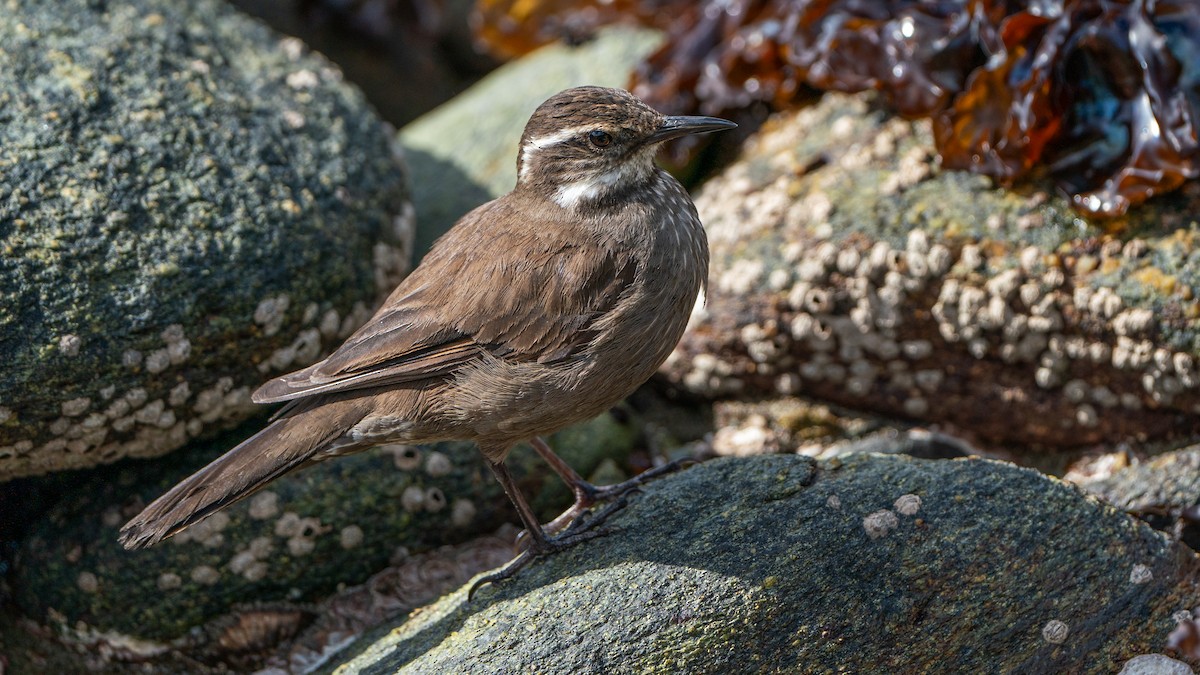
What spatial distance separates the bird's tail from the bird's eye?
152 cm

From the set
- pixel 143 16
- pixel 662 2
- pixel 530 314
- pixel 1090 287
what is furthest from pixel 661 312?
pixel 662 2

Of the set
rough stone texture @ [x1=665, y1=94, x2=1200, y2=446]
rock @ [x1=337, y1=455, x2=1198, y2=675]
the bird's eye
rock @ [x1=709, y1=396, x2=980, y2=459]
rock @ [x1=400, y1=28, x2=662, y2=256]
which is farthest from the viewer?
rock @ [x1=400, y1=28, x2=662, y2=256]

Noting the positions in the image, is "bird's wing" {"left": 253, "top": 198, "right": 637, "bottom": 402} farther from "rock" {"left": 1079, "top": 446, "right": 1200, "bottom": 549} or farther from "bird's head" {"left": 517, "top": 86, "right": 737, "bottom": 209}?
"rock" {"left": 1079, "top": 446, "right": 1200, "bottom": 549}

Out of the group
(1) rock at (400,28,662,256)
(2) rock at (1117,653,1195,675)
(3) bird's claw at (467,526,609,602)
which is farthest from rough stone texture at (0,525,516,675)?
(2) rock at (1117,653,1195,675)

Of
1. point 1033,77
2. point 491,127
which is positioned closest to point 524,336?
point 1033,77

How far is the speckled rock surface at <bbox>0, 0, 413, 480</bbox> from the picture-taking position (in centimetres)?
454

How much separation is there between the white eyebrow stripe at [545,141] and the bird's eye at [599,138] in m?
0.03

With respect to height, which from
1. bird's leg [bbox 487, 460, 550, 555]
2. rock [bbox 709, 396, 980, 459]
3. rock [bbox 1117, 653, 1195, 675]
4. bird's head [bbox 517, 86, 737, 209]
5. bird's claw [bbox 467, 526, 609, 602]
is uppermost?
bird's head [bbox 517, 86, 737, 209]

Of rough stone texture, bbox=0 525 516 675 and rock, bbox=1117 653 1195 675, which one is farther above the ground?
rough stone texture, bbox=0 525 516 675

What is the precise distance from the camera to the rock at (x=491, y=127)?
709 cm

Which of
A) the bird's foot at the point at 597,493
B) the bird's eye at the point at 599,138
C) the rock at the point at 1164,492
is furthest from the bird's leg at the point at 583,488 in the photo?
the rock at the point at 1164,492

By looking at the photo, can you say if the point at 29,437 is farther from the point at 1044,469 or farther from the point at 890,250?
the point at 1044,469

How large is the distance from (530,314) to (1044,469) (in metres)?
2.97

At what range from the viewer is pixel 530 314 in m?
4.38
